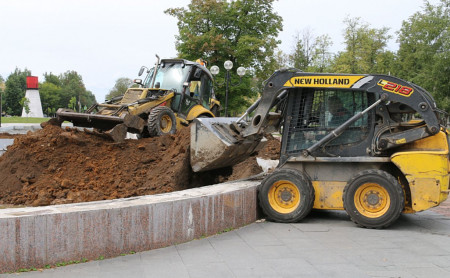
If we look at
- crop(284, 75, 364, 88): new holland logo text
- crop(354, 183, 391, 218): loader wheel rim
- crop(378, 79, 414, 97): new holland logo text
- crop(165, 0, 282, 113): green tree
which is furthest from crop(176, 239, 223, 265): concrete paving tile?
crop(165, 0, 282, 113): green tree

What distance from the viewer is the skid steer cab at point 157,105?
1187cm

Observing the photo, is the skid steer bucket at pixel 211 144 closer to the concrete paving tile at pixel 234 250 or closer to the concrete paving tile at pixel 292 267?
the concrete paving tile at pixel 234 250

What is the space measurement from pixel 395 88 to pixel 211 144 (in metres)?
3.23

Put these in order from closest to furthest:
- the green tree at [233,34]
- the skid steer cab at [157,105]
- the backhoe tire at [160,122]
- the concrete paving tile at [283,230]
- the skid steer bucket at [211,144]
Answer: the concrete paving tile at [283,230] < the skid steer bucket at [211,144] < the skid steer cab at [157,105] < the backhoe tire at [160,122] < the green tree at [233,34]

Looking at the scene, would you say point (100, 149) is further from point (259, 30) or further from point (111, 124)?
point (259, 30)

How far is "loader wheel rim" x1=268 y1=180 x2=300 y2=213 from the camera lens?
7.98 m

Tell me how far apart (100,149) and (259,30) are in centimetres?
2551

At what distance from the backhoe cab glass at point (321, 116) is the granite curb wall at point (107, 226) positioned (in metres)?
2.00

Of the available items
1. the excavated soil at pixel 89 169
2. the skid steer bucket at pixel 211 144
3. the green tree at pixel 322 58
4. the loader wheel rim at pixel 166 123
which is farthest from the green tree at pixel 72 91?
the skid steer bucket at pixel 211 144

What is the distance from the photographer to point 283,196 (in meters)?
8.05

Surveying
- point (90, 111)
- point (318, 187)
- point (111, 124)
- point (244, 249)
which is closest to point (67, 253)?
point (244, 249)

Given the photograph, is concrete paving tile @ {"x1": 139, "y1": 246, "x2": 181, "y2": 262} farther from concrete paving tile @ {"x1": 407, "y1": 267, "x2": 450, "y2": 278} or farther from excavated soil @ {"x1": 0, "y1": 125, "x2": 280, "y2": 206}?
concrete paving tile @ {"x1": 407, "y1": 267, "x2": 450, "y2": 278}

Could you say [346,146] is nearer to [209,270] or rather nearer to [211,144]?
[211,144]

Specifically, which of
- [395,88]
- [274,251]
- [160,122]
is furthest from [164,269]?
[160,122]
